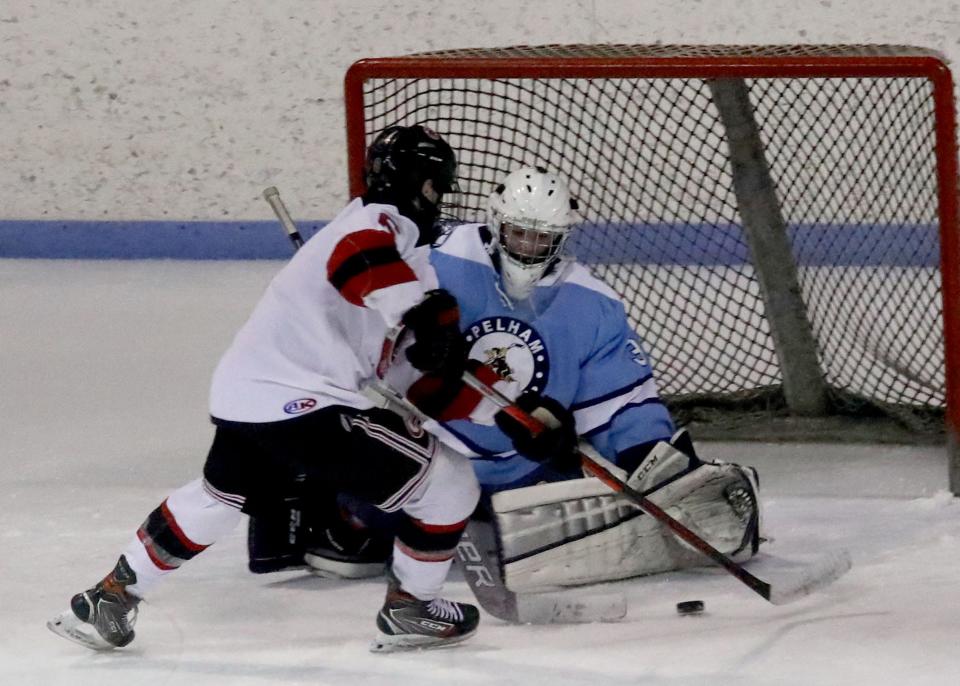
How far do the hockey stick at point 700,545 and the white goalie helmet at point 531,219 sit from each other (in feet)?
0.91

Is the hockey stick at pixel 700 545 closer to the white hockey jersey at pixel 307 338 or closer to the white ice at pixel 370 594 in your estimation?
the white ice at pixel 370 594

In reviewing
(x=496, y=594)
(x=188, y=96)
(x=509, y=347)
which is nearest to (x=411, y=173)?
(x=509, y=347)

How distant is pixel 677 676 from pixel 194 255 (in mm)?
3666

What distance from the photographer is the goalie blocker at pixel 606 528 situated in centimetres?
302

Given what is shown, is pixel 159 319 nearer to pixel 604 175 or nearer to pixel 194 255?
pixel 194 255

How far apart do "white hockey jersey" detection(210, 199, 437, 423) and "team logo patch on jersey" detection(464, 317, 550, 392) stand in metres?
0.47

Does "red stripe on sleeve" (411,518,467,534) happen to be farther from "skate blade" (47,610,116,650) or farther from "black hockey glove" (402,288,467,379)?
"skate blade" (47,610,116,650)

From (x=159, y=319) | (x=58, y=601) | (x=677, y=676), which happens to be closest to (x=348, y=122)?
(x=58, y=601)

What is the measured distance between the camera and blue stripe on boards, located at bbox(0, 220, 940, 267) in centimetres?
438

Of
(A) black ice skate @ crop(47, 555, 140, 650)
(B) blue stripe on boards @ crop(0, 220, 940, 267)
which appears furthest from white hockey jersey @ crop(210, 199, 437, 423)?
(B) blue stripe on boards @ crop(0, 220, 940, 267)

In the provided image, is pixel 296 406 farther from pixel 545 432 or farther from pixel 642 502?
pixel 642 502

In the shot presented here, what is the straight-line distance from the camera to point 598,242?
4621mm

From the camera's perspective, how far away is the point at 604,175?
472 cm

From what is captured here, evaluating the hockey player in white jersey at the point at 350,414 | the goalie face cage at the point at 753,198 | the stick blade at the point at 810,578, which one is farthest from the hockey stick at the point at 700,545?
the goalie face cage at the point at 753,198
